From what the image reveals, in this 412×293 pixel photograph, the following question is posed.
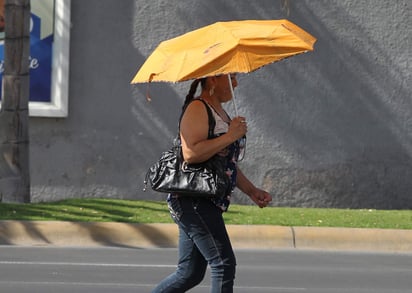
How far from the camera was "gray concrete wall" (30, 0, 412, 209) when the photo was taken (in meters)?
17.2

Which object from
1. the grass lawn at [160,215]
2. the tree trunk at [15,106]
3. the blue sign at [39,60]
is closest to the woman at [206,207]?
the grass lawn at [160,215]

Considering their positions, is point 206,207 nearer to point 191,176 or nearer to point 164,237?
point 191,176

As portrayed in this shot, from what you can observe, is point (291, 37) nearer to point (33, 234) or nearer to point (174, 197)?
point (174, 197)

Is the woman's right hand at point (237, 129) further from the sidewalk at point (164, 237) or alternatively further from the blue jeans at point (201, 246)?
the sidewalk at point (164, 237)

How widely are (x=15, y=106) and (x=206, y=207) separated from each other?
30.3 feet

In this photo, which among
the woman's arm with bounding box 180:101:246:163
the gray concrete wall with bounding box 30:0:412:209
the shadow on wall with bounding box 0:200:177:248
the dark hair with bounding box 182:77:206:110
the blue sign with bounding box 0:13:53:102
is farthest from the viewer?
the gray concrete wall with bounding box 30:0:412:209

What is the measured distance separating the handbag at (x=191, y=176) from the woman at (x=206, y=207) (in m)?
0.05

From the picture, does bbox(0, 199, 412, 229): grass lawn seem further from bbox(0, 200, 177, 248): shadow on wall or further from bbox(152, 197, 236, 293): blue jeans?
bbox(152, 197, 236, 293): blue jeans

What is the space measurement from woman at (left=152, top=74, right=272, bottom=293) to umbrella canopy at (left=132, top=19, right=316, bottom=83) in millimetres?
179

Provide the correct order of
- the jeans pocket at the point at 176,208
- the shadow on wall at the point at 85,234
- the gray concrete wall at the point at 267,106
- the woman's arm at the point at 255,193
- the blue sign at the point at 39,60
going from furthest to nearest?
the gray concrete wall at the point at 267,106, the blue sign at the point at 39,60, the shadow on wall at the point at 85,234, the woman's arm at the point at 255,193, the jeans pocket at the point at 176,208

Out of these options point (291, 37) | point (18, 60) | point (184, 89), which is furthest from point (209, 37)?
point (184, 89)

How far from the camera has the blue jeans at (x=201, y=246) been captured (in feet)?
20.0

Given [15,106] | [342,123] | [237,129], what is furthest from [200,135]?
[342,123]

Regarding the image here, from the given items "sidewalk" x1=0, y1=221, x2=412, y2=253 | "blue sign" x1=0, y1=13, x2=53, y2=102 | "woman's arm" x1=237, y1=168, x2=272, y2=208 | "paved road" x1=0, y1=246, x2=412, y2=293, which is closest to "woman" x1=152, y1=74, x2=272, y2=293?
"woman's arm" x1=237, y1=168, x2=272, y2=208
